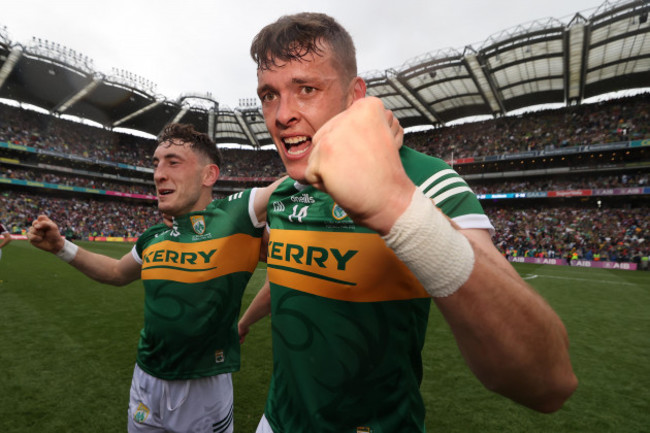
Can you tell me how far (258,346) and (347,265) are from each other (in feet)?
17.4

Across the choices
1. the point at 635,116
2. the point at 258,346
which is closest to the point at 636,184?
the point at 635,116

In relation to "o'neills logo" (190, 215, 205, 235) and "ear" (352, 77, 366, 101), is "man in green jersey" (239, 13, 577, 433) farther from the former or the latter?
"o'neills logo" (190, 215, 205, 235)

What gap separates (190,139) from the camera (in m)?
2.71

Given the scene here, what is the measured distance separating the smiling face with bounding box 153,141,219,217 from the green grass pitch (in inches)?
100

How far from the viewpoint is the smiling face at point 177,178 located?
2.57 m

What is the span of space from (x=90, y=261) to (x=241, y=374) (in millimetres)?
2762

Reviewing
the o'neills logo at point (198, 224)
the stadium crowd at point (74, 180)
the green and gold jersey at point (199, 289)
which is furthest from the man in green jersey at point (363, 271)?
the stadium crowd at point (74, 180)

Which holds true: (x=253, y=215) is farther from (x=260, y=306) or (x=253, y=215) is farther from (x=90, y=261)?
(x=90, y=261)

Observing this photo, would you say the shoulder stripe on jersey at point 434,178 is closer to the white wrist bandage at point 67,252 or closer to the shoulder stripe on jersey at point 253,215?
the shoulder stripe on jersey at point 253,215

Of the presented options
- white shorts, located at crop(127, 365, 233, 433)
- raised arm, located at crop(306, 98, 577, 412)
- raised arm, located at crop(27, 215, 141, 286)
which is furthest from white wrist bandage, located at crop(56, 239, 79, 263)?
raised arm, located at crop(306, 98, 577, 412)

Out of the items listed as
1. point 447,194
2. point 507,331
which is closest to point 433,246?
point 507,331

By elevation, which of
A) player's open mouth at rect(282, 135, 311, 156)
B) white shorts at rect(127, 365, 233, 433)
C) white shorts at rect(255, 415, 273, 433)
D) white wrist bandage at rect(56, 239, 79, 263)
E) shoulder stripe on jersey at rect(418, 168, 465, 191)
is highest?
player's open mouth at rect(282, 135, 311, 156)

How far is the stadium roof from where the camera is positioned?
23672 millimetres

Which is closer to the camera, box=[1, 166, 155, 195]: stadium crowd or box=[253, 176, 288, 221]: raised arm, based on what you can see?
box=[253, 176, 288, 221]: raised arm
